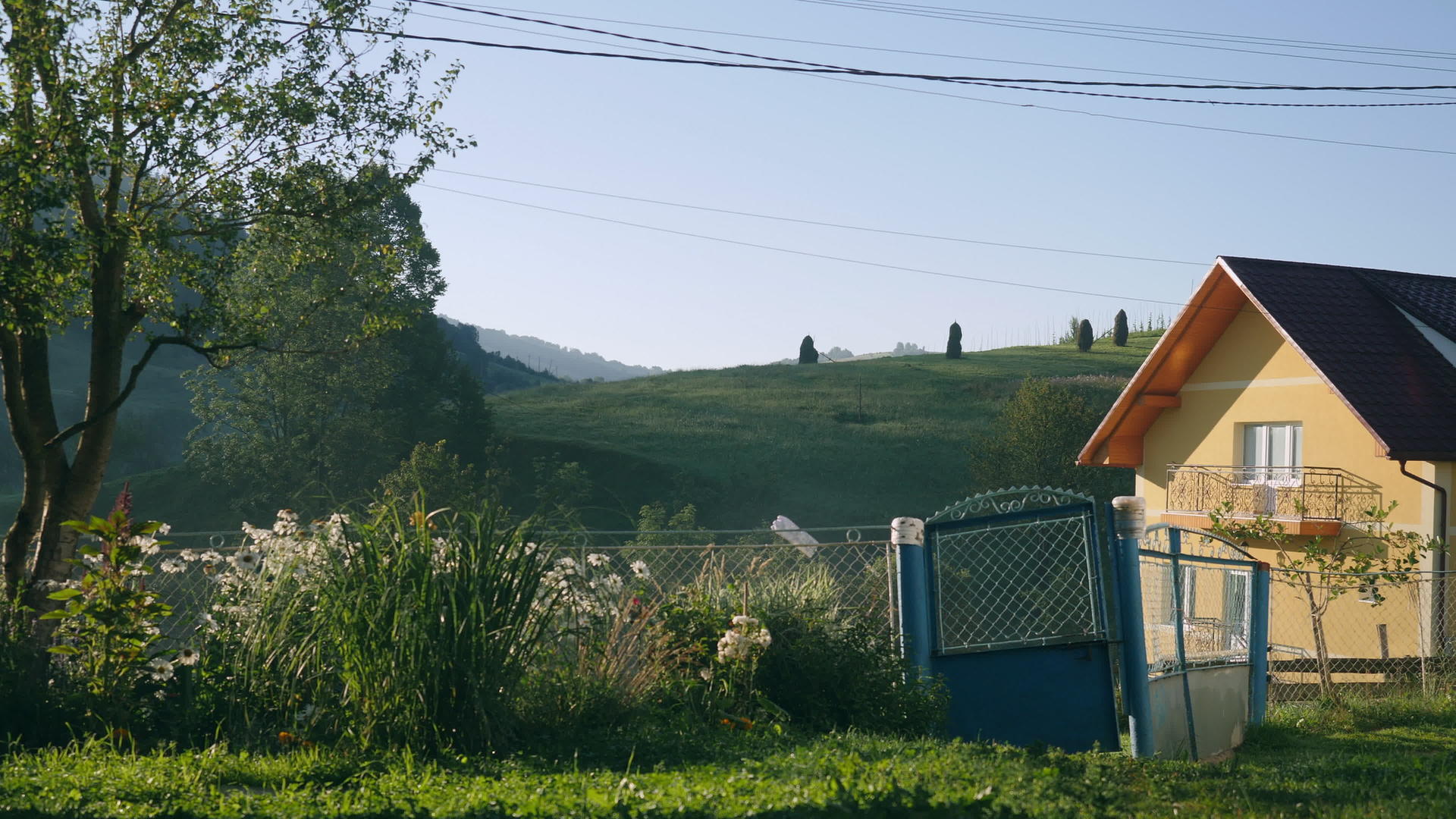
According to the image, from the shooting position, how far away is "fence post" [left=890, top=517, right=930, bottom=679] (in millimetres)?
7918

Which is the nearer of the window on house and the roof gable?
the roof gable

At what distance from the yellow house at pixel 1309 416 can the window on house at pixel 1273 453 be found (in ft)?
0.09

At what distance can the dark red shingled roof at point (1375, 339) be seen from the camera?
667 inches

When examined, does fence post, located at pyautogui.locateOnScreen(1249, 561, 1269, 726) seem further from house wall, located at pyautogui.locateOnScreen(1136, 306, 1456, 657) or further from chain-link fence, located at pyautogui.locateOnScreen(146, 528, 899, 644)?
house wall, located at pyautogui.locateOnScreen(1136, 306, 1456, 657)

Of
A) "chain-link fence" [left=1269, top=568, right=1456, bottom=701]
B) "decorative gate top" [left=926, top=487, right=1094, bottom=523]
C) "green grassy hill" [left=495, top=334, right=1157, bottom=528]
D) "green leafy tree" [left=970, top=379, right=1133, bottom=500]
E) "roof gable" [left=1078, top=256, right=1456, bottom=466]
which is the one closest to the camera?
"decorative gate top" [left=926, top=487, right=1094, bottom=523]

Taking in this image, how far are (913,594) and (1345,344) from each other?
1344 cm

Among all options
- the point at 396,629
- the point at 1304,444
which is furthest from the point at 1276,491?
the point at 396,629

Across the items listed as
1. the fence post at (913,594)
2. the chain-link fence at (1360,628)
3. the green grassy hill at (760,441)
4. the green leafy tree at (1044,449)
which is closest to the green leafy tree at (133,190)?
the fence post at (913,594)

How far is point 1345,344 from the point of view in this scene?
18.3 meters

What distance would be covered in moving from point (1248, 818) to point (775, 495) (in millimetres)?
37512

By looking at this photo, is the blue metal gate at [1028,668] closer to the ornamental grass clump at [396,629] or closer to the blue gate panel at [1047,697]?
the blue gate panel at [1047,697]

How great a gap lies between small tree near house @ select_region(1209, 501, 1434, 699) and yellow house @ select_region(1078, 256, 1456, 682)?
0.63ft

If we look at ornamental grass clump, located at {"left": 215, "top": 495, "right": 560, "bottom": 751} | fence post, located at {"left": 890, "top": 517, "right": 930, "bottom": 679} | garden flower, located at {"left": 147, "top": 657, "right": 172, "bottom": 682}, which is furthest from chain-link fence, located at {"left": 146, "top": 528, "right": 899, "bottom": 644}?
garden flower, located at {"left": 147, "top": 657, "right": 172, "bottom": 682}

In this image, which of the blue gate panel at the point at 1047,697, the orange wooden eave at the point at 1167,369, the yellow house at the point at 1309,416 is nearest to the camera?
the blue gate panel at the point at 1047,697
